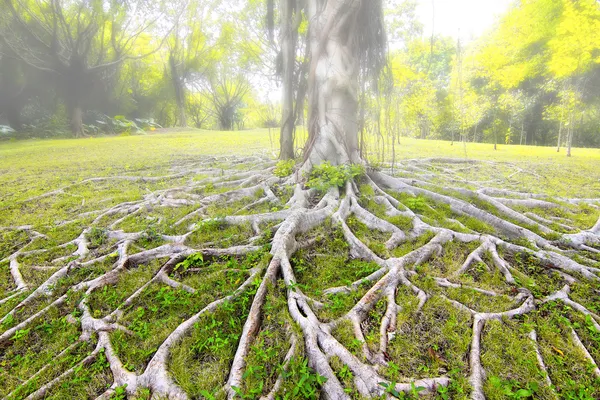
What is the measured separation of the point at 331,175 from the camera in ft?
15.5

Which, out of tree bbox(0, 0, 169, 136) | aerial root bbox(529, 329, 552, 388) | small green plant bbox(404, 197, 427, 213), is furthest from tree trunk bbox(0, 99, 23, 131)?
aerial root bbox(529, 329, 552, 388)

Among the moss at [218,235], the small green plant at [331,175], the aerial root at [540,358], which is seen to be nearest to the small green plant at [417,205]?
the small green plant at [331,175]

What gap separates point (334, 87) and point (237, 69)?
86.1 feet

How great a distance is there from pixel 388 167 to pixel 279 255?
15.0ft

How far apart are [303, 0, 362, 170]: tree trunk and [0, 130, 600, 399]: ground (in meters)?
1.02

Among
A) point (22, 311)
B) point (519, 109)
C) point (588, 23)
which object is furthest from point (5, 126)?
point (519, 109)

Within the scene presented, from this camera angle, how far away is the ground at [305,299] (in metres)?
1.85

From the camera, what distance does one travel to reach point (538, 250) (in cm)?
321

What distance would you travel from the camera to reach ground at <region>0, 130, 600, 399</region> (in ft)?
6.07

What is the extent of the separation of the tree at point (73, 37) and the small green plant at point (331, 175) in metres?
Answer: 21.1

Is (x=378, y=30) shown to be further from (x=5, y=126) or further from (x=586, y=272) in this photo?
(x=5, y=126)

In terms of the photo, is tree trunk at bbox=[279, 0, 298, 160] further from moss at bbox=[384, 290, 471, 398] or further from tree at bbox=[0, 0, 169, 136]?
tree at bbox=[0, 0, 169, 136]

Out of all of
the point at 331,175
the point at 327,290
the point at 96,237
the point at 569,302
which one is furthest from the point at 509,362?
the point at 96,237

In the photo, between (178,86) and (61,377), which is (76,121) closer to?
(178,86)
